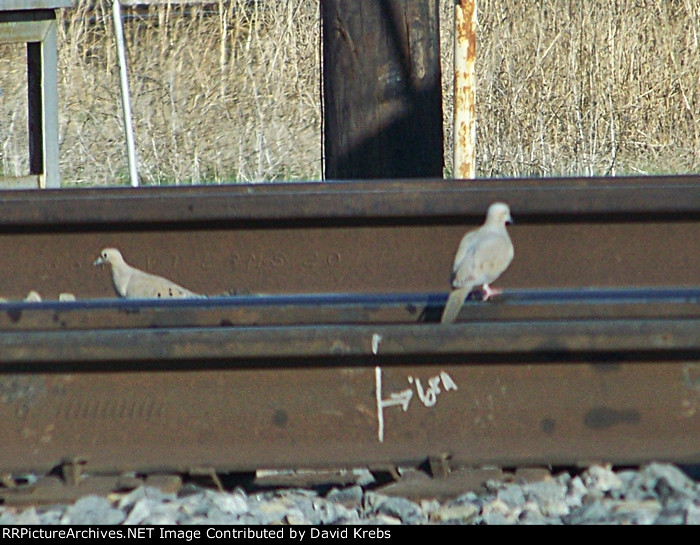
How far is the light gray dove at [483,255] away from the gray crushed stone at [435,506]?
0.91m

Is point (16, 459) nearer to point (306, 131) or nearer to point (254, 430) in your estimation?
point (254, 430)

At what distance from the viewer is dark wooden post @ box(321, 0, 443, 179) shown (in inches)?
224

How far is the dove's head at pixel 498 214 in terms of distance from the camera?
4.55 m

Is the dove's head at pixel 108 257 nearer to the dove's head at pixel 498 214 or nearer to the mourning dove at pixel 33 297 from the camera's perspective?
the mourning dove at pixel 33 297

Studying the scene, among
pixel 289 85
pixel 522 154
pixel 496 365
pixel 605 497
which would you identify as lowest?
pixel 605 497

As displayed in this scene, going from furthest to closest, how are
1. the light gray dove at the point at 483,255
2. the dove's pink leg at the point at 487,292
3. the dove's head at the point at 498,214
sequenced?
the dove's pink leg at the point at 487,292, the dove's head at the point at 498,214, the light gray dove at the point at 483,255

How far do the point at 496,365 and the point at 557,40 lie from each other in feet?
30.8

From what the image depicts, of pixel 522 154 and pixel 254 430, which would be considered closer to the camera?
pixel 254 430

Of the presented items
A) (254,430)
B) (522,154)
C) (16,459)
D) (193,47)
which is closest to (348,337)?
(254,430)

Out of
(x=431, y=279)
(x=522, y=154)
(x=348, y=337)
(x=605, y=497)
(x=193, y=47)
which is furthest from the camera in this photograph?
(x=193, y=47)

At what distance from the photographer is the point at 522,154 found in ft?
40.2

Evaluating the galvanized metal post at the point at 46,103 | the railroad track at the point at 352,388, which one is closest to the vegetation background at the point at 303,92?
the galvanized metal post at the point at 46,103

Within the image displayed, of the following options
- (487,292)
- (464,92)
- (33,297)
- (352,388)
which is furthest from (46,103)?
(352,388)

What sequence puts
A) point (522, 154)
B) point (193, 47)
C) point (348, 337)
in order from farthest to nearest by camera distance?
point (193, 47)
point (522, 154)
point (348, 337)
